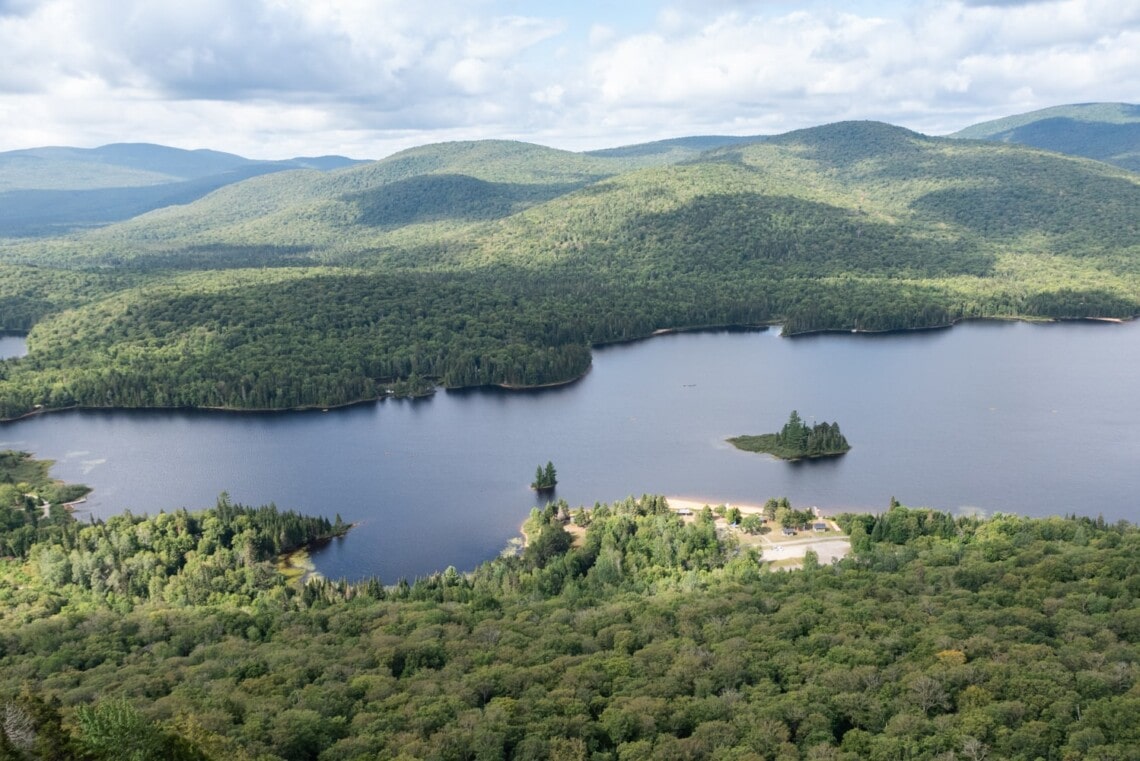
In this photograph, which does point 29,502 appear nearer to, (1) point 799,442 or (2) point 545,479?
(2) point 545,479

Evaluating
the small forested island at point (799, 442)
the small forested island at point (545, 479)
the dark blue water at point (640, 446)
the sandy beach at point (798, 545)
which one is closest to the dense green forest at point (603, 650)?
the sandy beach at point (798, 545)

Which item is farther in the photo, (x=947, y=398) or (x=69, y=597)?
(x=947, y=398)

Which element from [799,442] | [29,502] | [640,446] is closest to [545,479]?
[640,446]

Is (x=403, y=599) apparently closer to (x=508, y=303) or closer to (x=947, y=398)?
(x=947, y=398)

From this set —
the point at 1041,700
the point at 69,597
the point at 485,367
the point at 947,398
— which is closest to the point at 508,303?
the point at 485,367

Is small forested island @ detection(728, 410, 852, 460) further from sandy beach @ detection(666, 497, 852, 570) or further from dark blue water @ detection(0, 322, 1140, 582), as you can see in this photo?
sandy beach @ detection(666, 497, 852, 570)

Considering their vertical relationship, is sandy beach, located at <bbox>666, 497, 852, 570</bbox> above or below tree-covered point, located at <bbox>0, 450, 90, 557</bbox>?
below

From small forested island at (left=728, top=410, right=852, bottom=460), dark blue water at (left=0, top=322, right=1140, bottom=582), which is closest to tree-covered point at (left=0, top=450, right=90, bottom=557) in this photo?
dark blue water at (left=0, top=322, right=1140, bottom=582)
